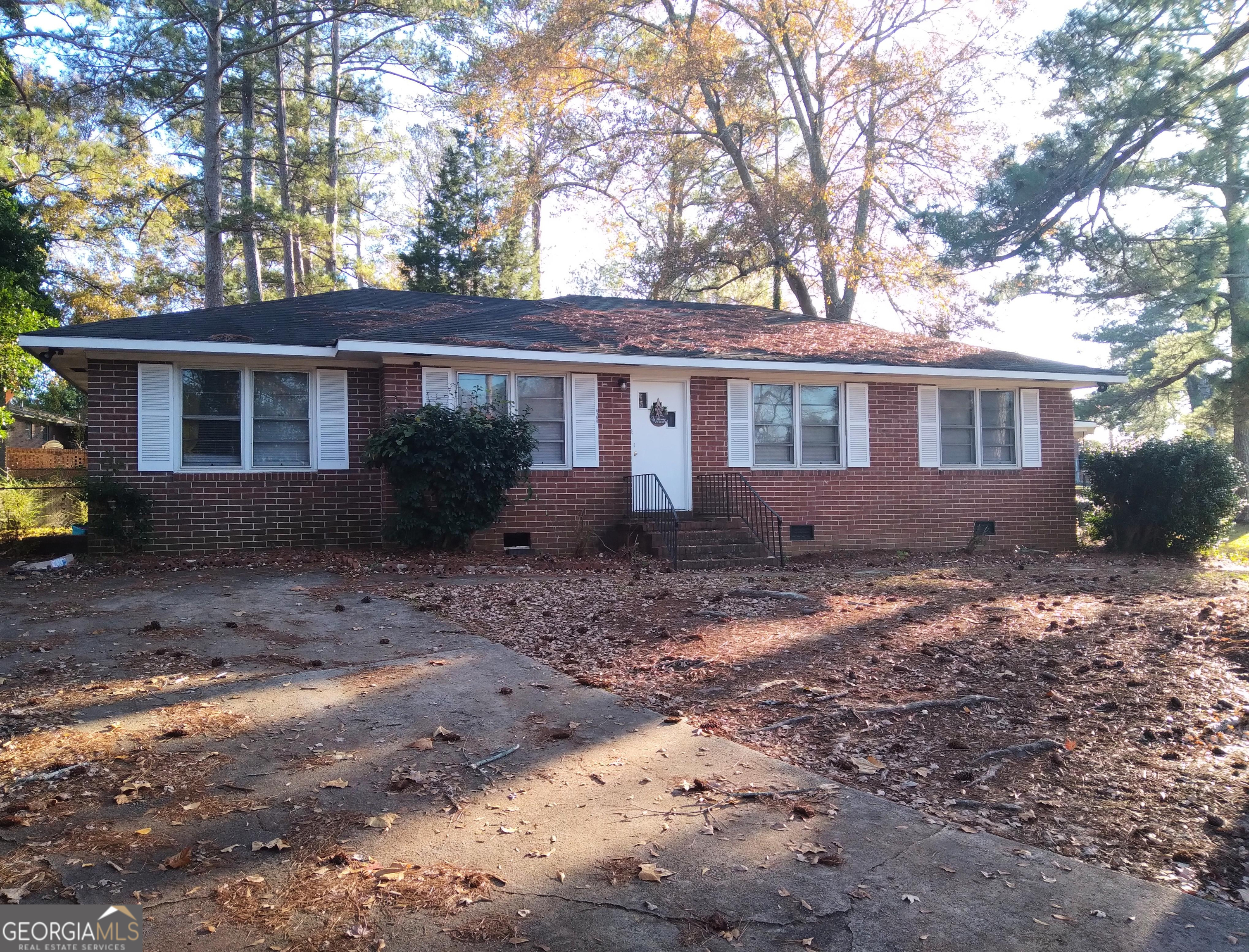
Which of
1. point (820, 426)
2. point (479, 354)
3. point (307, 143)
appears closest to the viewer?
point (479, 354)

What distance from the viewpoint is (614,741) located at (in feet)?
15.3

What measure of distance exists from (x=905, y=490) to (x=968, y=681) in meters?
9.50

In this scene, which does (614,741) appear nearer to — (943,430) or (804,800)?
(804,800)

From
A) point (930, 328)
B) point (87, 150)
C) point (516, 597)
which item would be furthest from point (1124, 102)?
point (87, 150)

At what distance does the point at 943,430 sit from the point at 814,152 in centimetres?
1284

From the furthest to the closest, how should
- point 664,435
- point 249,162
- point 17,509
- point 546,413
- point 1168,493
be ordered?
point 249,162
point 17,509
point 1168,493
point 664,435
point 546,413

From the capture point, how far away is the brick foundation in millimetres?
11734

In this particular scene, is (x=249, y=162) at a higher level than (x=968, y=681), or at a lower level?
higher

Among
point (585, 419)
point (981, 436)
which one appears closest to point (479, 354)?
point (585, 419)

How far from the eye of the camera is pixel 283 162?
2594 centimetres

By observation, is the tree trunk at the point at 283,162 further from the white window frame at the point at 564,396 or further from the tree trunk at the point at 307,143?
the white window frame at the point at 564,396

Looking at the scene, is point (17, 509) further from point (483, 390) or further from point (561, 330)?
point (561, 330)

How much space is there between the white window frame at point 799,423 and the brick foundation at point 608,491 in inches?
5.3

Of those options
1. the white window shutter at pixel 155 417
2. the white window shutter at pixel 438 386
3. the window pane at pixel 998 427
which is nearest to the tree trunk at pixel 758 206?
the window pane at pixel 998 427
